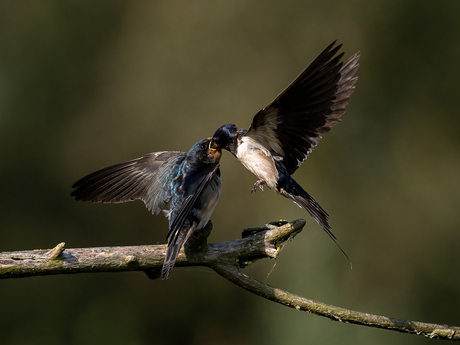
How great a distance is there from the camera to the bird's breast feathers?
1821 millimetres

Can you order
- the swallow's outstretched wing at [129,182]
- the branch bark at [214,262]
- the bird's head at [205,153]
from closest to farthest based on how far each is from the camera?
the branch bark at [214,262] < the bird's head at [205,153] < the swallow's outstretched wing at [129,182]

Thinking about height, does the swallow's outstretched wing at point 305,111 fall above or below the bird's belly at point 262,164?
above

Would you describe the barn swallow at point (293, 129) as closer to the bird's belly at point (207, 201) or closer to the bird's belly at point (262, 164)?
the bird's belly at point (262, 164)

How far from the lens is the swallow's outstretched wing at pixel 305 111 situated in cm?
168

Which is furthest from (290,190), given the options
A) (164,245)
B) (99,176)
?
(99,176)

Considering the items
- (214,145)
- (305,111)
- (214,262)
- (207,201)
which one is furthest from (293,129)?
(214,262)

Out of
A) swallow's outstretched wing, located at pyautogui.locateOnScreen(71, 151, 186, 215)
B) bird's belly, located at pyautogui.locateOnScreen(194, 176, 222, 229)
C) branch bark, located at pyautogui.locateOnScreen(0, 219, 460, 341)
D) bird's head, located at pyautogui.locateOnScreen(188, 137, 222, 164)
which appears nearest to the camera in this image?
branch bark, located at pyautogui.locateOnScreen(0, 219, 460, 341)

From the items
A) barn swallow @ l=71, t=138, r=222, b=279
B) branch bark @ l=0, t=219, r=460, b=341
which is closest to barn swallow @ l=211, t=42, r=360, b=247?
barn swallow @ l=71, t=138, r=222, b=279

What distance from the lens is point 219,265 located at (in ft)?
5.20

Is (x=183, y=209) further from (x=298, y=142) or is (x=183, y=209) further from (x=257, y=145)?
(x=298, y=142)

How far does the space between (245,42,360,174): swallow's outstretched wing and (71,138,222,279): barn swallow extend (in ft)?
0.83

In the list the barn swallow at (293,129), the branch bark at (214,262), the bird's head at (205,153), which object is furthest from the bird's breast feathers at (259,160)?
the branch bark at (214,262)

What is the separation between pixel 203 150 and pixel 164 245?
459 millimetres

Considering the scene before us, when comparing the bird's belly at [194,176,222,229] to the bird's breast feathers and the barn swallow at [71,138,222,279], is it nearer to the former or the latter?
the barn swallow at [71,138,222,279]
